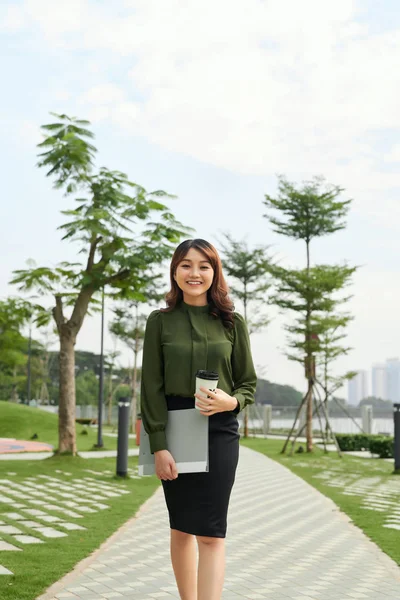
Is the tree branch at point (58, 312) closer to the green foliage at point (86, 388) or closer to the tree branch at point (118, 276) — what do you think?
the tree branch at point (118, 276)

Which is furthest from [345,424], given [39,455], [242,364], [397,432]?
[242,364]

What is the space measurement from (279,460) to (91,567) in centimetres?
1334

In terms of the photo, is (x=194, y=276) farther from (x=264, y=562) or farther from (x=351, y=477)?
(x=351, y=477)

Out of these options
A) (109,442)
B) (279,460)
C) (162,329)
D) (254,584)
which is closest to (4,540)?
(254,584)

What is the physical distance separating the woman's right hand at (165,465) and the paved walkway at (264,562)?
1.70 m

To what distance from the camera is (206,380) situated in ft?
9.63

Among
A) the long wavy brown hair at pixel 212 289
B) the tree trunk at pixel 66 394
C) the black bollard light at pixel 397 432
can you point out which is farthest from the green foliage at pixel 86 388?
the long wavy brown hair at pixel 212 289

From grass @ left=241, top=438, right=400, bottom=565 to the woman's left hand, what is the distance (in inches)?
135

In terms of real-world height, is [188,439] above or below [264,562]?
above

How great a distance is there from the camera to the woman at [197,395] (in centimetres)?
305

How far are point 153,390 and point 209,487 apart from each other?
1.49 feet

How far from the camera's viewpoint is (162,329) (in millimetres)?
3172

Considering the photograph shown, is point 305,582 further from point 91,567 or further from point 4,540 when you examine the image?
point 4,540

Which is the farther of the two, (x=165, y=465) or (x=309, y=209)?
(x=309, y=209)
